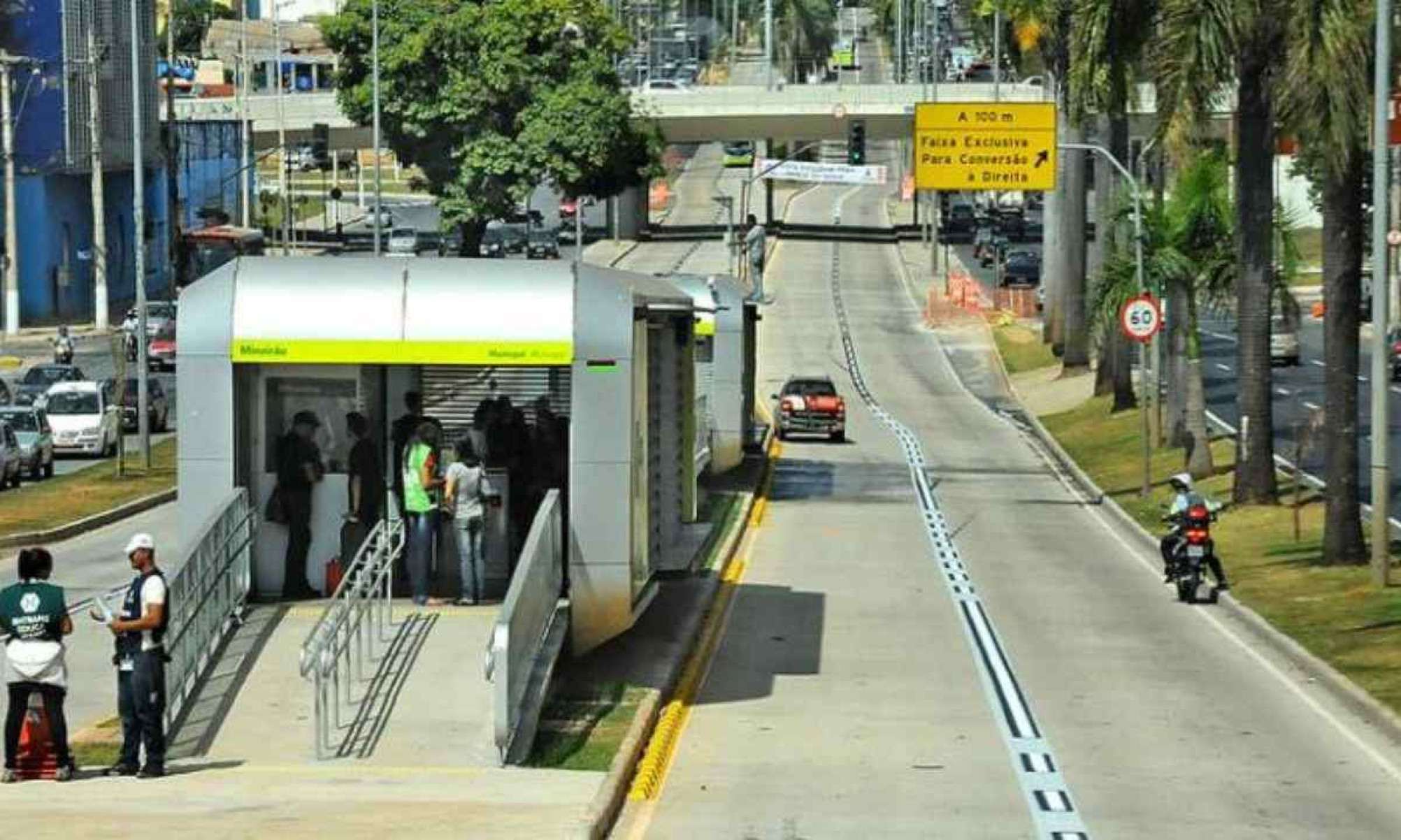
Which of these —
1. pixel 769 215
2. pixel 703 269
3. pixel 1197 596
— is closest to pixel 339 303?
pixel 1197 596

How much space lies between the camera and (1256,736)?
23547 mm

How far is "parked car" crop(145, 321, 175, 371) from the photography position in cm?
8050

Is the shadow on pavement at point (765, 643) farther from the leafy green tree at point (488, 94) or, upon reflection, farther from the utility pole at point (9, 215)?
the utility pole at point (9, 215)

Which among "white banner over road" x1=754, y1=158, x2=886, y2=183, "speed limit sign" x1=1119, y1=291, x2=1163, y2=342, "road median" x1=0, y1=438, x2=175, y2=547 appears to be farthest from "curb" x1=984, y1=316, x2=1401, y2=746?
"white banner over road" x1=754, y1=158, x2=886, y2=183

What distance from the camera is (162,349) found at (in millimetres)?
80500

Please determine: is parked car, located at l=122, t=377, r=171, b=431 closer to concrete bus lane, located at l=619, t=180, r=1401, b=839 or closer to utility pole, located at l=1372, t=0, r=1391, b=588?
concrete bus lane, located at l=619, t=180, r=1401, b=839

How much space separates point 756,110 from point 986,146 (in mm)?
53051

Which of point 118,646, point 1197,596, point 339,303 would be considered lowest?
point 1197,596

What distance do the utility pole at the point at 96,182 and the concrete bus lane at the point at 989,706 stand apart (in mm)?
44082

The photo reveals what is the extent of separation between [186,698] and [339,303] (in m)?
4.00

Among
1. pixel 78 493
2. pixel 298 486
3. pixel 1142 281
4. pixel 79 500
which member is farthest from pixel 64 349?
pixel 298 486

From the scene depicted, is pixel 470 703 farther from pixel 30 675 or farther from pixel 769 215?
pixel 769 215

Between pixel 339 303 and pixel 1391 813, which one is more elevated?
pixel 339 303

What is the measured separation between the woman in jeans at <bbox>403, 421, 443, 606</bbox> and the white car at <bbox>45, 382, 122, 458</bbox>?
128 feet
